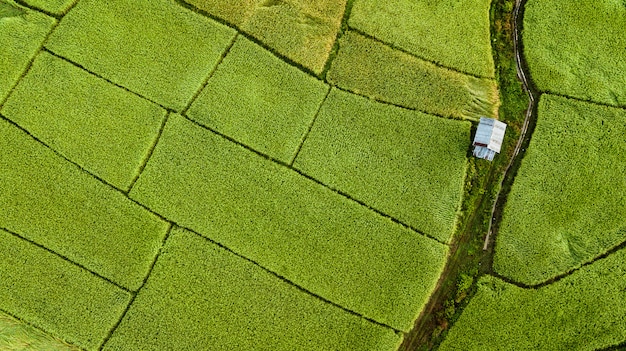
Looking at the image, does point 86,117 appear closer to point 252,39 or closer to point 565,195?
point 252,39

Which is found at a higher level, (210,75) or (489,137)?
(489,137)

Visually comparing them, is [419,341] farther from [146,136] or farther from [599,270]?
[146,136]

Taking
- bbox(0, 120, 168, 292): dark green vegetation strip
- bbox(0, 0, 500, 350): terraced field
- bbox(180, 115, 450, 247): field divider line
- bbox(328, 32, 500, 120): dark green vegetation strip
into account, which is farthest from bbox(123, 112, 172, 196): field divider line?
bbox(328, 32, 500, 120): dark green vegetation strip

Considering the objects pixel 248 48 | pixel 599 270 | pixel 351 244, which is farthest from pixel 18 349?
pixel 599 270

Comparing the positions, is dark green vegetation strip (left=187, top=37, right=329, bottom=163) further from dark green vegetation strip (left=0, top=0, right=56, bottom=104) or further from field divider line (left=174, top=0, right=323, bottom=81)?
dark green vegetation strip (left=0, top=0, right=56, bottom=104)

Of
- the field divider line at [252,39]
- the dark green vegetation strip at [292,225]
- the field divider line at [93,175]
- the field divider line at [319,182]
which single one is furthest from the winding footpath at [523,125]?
the field divider line at [93,175]

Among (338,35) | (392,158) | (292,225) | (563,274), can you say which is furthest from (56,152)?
(563,274)
